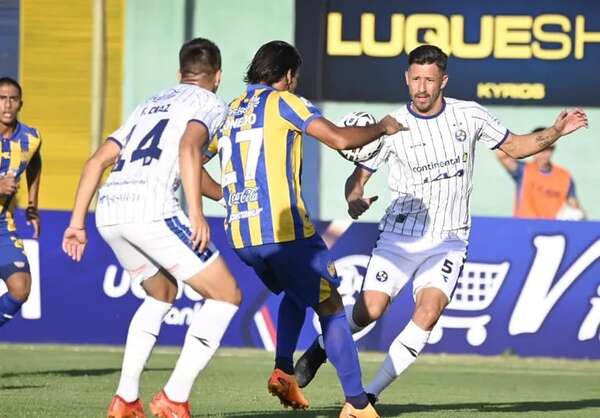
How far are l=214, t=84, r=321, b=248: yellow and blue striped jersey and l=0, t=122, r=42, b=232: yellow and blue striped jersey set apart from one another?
3873mm

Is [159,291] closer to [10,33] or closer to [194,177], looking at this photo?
[194,177]

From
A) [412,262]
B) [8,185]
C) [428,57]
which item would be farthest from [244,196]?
[8,185]

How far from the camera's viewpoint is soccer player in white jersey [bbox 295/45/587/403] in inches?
388

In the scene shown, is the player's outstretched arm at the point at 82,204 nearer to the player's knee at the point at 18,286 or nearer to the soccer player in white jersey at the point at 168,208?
the soccer player in white jersey at the point at 168,208

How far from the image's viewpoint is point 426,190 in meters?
9.97

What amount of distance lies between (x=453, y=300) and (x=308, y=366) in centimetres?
566

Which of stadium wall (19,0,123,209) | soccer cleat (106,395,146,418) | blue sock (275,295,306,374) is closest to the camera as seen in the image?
soccer cleat (106,395,146,418)

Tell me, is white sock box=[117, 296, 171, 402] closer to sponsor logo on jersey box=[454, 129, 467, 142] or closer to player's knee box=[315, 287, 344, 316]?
player's knee box=[315, 287, 344, 316]

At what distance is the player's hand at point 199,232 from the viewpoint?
7980 mm

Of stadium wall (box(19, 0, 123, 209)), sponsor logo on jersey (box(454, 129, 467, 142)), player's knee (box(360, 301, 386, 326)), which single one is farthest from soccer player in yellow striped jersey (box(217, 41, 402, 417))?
stadium wall (box(19, 0, 123, 209))

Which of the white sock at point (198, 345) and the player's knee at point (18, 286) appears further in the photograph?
the player's knee at point (18, 286)

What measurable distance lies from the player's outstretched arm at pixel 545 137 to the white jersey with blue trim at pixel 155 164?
244cm

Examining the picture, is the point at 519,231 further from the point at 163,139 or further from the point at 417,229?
the point at 163,139

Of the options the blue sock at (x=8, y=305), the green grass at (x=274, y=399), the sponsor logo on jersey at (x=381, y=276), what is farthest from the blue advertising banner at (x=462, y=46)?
the sponsor logo on jersey at (x=381, y=276)
